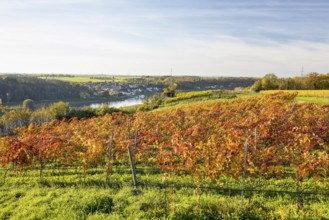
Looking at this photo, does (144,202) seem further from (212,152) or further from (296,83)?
→ (296,83)

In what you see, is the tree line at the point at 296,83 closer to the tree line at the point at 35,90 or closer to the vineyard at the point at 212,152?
the vineyard at the point at 212,152

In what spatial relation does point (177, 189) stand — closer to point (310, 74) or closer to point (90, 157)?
point (90, 157)

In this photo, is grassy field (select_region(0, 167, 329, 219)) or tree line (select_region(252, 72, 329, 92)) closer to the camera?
grassy field (select_region(0, 167, 329, 219))

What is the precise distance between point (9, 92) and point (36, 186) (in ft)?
330

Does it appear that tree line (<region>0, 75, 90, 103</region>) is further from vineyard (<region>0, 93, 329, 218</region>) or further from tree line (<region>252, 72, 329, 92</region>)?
vineyard (<region>0, 93, 329, 218</region>)

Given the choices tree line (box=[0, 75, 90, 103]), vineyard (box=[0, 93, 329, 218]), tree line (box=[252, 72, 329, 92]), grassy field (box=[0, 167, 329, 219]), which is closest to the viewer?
grassy field (box=[0, 167, 329, 219])

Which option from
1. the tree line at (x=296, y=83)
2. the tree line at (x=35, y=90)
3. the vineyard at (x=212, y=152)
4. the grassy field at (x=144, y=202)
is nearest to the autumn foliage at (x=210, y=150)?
Answer: the vineyard at (x=212, y=152)

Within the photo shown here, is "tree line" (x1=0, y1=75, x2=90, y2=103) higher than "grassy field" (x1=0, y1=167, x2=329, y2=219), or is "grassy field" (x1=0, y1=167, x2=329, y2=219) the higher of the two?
"tree line" (x1=0, y1=75, x2=90, y2=103)

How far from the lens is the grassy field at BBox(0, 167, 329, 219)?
6.79 metres

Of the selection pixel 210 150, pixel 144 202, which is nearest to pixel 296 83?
pixel 210 150

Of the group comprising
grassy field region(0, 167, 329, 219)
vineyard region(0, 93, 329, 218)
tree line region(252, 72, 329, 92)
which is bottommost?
grassy field region(0, 167, 329, 219)

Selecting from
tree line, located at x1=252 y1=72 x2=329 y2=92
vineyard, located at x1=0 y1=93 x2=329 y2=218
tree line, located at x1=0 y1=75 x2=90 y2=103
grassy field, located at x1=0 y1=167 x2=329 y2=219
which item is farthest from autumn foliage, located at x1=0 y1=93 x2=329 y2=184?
tree line, located at x1=0 y1=75 x2=90 y2=103

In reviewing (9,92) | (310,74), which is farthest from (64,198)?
(9,92)

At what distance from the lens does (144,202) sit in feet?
24.4
